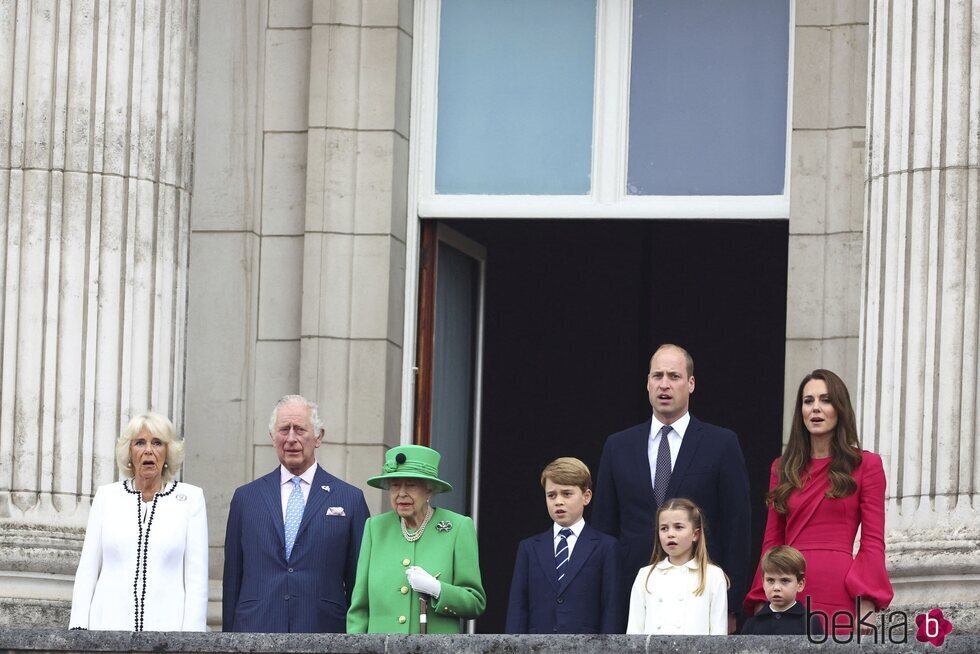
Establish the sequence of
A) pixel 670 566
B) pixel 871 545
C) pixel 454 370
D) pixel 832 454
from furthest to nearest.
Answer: pixel 454 370 < pixel 832 454 < pixel 670 566 < pixel 871 545

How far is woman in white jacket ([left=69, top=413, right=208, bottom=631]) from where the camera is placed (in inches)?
482

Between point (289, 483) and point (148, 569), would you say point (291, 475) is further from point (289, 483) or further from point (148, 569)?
point (148, 569)

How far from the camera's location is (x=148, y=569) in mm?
12281

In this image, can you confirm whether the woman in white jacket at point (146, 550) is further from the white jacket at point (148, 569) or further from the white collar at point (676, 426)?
the white collar at point (676, 426)

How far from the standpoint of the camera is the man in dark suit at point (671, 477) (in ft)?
40.5

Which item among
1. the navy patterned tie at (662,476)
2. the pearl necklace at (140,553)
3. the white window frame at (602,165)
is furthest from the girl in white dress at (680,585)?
the white window frame at (602,165)

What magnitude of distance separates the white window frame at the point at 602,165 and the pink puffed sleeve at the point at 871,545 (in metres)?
4.27

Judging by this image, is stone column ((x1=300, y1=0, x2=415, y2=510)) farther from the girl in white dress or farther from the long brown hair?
the long brown hair

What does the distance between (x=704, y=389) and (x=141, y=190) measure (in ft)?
31.3

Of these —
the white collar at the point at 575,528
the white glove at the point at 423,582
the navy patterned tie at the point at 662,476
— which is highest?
the navy patterned tie at the point at 662,476

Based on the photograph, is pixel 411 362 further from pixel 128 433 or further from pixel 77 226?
pixel 128 433

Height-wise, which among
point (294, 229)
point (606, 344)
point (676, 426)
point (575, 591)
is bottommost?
point (575, 591)

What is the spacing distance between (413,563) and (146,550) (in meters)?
1.39

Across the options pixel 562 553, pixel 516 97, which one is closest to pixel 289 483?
pixel 562 553
